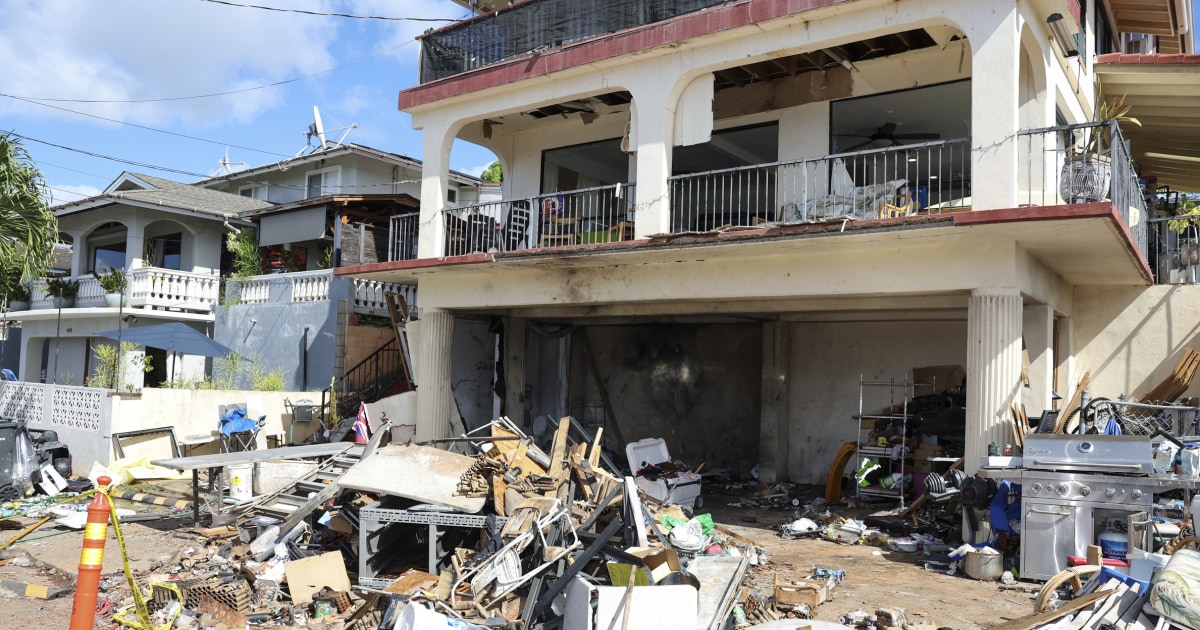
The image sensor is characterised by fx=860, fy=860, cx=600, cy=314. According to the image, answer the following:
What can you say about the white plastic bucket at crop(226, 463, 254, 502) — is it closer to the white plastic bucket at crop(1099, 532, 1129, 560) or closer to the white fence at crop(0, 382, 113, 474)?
the white fence at crop(0, 382, 113, 474)

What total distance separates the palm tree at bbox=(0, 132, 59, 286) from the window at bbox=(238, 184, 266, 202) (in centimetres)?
1466

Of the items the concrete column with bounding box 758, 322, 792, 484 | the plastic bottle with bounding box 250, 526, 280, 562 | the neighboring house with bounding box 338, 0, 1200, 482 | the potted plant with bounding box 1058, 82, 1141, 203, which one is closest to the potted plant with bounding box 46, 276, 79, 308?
the neighboring house with bounding box 338, 0, 1200, 482

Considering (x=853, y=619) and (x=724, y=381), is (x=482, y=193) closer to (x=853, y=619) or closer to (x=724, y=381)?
→ (x=724, y=381)

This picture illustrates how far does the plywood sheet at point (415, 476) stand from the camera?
26.8 feet

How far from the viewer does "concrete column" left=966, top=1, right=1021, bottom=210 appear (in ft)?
30.2

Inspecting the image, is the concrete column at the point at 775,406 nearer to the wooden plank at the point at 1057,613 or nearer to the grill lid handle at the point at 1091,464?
the grill lid handle at the point at 1091,464

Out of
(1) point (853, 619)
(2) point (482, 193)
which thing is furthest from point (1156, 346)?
(2) point (482, 193)

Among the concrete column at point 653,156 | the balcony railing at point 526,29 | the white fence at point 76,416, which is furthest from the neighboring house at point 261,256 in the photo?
the concrete column at point 653,156

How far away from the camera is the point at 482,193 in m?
26.8

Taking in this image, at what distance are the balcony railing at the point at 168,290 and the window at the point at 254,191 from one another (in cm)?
602

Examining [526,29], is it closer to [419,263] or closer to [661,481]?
[419,263]

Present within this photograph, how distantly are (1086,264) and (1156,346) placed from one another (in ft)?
8.30

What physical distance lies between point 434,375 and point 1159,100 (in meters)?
12.8

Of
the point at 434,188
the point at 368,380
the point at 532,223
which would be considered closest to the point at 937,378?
the point at 532,223
